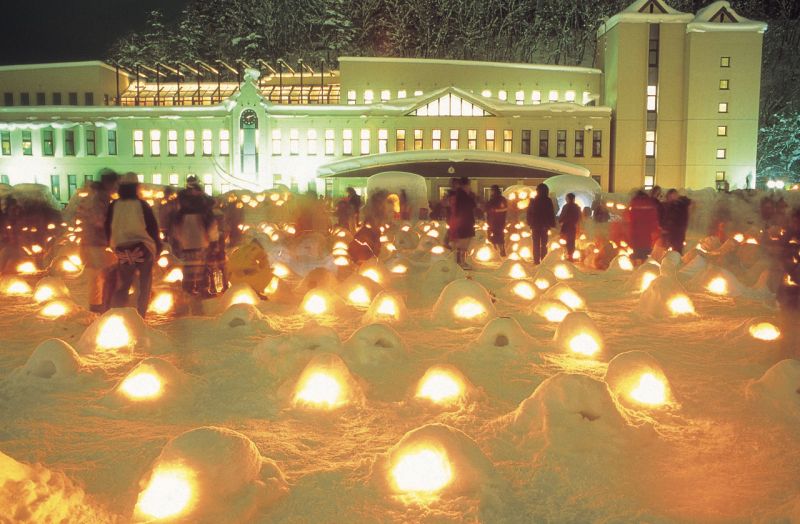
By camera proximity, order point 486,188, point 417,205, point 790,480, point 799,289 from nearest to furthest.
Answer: point 790,480 < point 799,289 < point 417,205 < point 486,188

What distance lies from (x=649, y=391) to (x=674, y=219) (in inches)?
373

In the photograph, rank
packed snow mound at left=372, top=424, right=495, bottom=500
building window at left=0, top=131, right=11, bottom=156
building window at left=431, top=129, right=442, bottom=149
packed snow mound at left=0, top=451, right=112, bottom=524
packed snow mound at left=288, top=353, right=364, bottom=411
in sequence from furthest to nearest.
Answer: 1. building window at left=0, top=131, right=11, bottom=156
2. building window at left=431, top=129, right=442, bottom=149
3. packed snow mound at left=288, top=353, right=364, bottom=411
4. packed snow mound at left=372, top=424, right=495, bottom=500
5. packed snow mound at left=0, top=451, right=112, bottom=524

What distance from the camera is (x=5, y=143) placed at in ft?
157

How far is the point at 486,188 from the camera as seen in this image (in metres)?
42.1

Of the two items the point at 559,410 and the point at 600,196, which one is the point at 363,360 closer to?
the point at 559,410

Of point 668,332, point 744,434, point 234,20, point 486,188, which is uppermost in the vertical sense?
point 234,20

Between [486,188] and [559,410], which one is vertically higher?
[559,410]

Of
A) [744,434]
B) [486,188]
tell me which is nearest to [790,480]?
[744,434]

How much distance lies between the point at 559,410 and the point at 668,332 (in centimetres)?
401

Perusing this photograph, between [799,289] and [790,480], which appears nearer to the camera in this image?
[790,480]

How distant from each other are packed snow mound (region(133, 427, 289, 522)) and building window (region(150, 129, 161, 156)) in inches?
1828

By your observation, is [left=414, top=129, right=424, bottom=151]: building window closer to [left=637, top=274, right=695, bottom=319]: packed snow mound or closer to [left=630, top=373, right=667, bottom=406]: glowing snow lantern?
[left=637, top=274, right=695, bottom=319]: packed snow mound

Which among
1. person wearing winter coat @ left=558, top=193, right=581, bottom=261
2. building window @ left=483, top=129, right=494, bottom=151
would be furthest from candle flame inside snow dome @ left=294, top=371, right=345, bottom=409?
building window @ left=483, top=129, right=494, bottom=151

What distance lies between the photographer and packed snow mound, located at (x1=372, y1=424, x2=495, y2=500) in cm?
406
